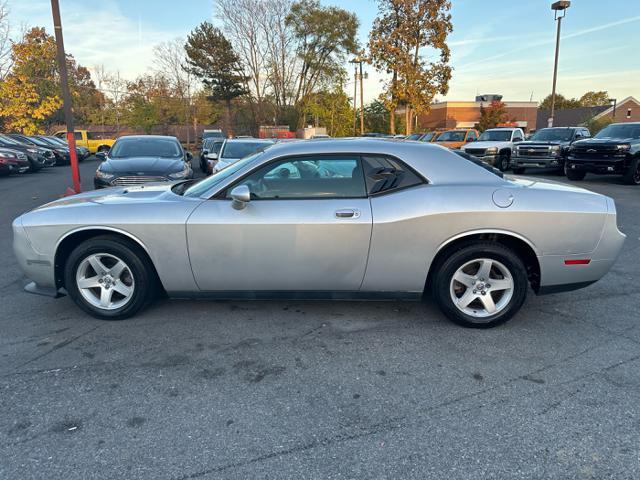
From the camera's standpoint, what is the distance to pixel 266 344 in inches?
137

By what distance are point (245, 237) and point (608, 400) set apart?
2.79m

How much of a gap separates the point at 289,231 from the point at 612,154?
1309cm

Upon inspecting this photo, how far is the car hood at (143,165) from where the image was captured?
8.52 m

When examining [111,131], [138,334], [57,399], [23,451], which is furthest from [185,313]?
[111,131]

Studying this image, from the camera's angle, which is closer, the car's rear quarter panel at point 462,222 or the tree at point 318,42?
the car's rear quarter panel at point 462,222

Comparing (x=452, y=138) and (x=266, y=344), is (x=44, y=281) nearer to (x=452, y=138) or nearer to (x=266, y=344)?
(x=266, y=344)

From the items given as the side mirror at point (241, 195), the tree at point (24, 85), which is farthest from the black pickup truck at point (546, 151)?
the tree at point (24, 85)

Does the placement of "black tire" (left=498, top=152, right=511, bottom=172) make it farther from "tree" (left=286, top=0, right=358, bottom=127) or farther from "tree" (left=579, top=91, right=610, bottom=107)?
"tree" (left=579, top=91, right=610, bottom=107)

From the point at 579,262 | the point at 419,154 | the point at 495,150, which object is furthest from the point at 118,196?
the point at 495,150

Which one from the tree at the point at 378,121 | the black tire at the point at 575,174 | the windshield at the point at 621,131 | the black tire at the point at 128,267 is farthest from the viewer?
the tree at the point at 378,121

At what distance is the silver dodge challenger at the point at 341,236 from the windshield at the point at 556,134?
15371 millimetres

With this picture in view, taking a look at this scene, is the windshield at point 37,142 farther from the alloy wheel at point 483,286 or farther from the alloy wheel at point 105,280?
the alloy wheel at point 483,286

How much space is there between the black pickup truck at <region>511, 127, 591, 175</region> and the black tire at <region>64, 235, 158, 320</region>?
15675mm

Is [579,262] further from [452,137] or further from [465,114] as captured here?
[465,114]
